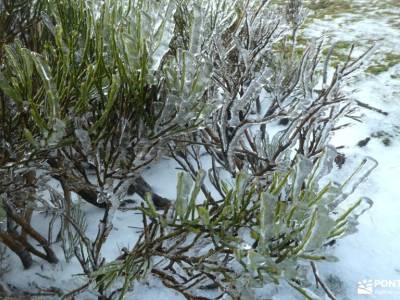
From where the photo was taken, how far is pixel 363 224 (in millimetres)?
3539

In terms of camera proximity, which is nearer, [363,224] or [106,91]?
[106,91]

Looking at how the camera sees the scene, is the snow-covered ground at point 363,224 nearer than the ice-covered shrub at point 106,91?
No

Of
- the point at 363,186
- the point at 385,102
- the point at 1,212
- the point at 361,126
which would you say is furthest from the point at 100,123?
the point at 385,102

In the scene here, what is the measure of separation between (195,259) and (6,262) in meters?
1.92

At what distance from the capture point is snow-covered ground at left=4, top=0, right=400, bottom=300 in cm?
286

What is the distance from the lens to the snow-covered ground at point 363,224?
2861mm

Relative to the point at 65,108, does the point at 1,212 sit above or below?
below

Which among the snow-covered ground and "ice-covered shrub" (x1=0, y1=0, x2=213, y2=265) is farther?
the snow-covered ground

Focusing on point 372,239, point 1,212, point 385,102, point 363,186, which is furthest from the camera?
point 385,102

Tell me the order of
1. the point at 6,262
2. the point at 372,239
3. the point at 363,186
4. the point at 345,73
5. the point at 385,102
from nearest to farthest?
the point at 345,73 → the point at 6,262 → the point at 372,239 → the point at 363,186 → the point at 385,102

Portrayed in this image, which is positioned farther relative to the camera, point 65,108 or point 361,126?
point 361,126

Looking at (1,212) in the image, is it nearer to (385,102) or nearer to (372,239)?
(372,239)

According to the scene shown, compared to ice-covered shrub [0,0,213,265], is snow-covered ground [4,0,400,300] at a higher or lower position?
lower

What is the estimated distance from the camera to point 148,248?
1745mm
